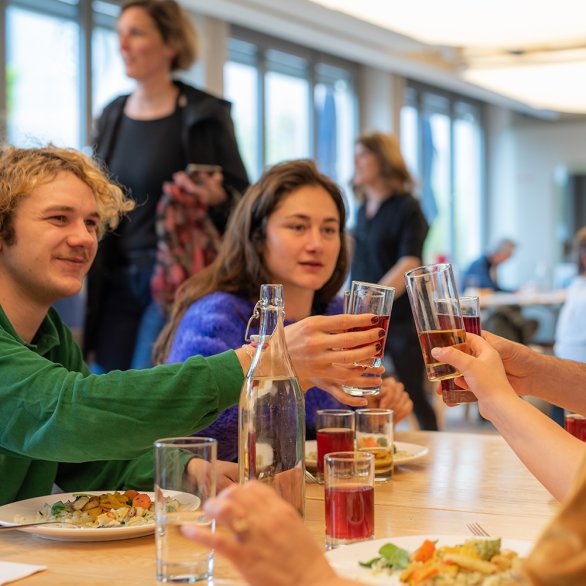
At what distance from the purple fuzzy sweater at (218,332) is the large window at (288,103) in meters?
6.03

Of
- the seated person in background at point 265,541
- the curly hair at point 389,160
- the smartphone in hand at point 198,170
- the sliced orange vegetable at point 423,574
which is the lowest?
the sliced orange vegetable at point 423,574

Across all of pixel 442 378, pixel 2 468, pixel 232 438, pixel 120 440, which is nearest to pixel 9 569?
pixel 120 440

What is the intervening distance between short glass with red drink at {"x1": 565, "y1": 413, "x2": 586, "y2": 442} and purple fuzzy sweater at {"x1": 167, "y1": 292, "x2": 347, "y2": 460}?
0.69m

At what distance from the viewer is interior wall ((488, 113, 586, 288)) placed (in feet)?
43.7

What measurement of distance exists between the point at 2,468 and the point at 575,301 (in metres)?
4.19

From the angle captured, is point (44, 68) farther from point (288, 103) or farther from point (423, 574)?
point (423, 574)

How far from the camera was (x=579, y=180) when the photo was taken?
13984 millimetres

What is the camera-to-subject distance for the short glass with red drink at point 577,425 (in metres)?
1.82

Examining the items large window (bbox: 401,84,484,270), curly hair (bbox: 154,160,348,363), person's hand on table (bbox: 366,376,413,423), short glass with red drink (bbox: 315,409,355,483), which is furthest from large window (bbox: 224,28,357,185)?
short glass with red drink (bbox: 315,409,355,483)

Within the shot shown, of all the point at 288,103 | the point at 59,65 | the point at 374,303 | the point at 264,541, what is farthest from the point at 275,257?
the point at 288,103

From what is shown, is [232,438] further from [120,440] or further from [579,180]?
[579,180]

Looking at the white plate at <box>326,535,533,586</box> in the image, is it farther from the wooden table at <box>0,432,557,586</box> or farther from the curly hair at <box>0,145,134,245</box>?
the curly hair at <box>0,145,134,245</box>

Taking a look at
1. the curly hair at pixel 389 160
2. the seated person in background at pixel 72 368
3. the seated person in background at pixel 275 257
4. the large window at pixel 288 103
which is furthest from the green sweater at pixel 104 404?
the large window at pixel 288 103

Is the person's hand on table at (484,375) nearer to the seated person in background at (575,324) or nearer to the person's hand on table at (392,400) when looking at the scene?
the person's hand on table at (392,400)
